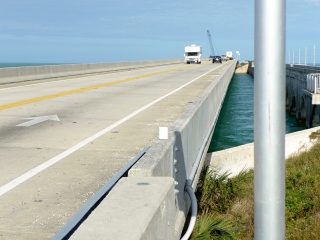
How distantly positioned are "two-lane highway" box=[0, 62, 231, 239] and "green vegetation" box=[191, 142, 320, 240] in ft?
5.70

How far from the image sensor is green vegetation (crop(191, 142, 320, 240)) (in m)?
9.41

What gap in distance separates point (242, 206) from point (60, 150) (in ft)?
17.2

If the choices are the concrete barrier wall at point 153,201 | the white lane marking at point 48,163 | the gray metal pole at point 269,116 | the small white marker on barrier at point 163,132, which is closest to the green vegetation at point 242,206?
the concrete barrier wall at point 153,201

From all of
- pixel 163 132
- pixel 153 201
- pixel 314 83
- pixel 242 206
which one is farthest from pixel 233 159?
pixel 153 201

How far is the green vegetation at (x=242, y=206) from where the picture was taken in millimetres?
9406

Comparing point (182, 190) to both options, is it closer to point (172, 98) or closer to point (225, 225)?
point (225, 225)

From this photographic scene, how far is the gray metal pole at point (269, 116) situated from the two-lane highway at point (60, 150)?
2.58 meters

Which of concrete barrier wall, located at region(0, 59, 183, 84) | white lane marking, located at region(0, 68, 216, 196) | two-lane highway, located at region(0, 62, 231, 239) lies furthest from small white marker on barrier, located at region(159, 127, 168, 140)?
concrete barrier wall, located at region(0, 59, 183, 84)

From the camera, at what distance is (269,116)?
3.16 metres

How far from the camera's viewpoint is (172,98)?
20.4 metres

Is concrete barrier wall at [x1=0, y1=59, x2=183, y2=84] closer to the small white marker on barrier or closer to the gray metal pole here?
the small white marker on barrier

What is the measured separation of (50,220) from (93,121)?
7834mm

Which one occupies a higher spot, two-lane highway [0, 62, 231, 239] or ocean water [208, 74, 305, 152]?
two-lane highway [0, 62, 231, 239]

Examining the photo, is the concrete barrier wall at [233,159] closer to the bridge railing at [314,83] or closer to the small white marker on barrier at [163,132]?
the small white marker on barrier at [163,132]
